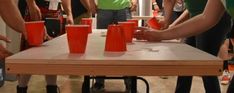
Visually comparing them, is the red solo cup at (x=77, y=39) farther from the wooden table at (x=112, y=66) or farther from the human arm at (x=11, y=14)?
the human arm at (x=11, y=14)

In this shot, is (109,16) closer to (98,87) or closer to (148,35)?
(98,87)

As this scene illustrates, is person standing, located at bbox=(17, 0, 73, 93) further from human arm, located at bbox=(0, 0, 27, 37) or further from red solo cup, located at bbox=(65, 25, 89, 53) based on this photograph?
red solo cup, located at bbox=(65, 25, 89, 53)

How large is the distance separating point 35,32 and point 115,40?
37 centimetres

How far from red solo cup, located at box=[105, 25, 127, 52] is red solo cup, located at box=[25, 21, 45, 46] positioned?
0.32 meters

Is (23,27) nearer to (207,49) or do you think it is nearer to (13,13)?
(13,13)

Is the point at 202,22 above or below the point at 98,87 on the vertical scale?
above

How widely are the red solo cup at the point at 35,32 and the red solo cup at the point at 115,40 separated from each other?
32 centimetres

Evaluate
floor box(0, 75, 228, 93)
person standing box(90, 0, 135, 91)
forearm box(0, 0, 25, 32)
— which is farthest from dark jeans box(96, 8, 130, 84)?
forearm box(0, 0, 25, 32)

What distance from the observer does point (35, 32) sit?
1.71m

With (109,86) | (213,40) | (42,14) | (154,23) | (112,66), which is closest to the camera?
(112,66)

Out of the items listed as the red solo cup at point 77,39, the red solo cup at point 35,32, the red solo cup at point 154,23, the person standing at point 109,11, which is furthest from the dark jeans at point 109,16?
the red solo cup at point 77,39

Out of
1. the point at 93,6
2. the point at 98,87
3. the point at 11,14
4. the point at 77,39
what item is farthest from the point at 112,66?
the point at 98,87

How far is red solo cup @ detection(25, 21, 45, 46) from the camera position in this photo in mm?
1695

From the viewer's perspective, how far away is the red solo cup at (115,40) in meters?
1.65
